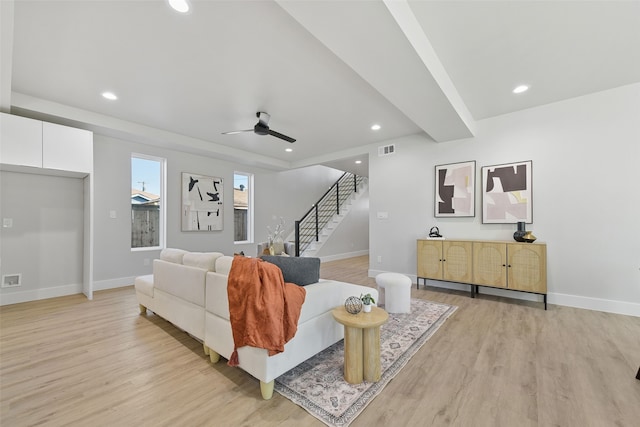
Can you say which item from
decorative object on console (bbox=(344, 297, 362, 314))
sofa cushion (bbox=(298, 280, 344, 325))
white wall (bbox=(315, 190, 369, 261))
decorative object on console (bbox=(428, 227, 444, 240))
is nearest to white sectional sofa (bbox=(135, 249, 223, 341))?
sofa cushion (bbox=(298, 280, 344, 325))

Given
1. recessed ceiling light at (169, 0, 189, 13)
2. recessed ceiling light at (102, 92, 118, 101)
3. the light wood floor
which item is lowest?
the light wood floor

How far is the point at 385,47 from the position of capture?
2.07 meters

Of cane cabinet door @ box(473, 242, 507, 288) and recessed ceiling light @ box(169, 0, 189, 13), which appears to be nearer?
recessed ceiling light @ box(169, 0, 189, 13)

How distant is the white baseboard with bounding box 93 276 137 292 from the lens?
4.30 m

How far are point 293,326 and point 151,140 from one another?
4.56 m

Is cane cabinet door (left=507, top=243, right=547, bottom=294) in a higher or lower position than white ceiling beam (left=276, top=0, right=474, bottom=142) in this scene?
lower

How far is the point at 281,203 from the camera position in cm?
745

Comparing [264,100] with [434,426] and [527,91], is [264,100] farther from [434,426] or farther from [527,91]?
[434,426]

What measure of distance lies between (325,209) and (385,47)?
6747 mm

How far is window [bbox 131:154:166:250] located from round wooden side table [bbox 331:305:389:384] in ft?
15.6

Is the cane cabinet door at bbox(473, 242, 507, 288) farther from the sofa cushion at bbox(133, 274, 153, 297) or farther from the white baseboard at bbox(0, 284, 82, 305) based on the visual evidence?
the white baseboard at bbox(0, 284, 82, 305)

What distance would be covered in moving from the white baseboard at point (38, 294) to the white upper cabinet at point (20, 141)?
1883mm

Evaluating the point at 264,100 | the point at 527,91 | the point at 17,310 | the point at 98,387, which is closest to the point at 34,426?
the point at 98,387

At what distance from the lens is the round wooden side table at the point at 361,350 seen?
1.80 meters
